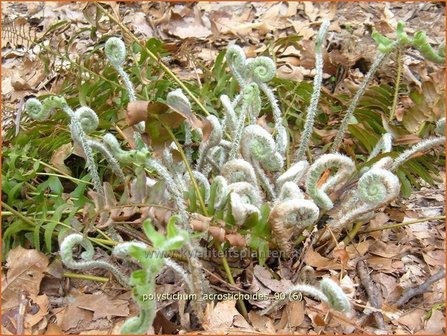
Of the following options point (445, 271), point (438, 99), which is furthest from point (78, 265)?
point (438, 99)

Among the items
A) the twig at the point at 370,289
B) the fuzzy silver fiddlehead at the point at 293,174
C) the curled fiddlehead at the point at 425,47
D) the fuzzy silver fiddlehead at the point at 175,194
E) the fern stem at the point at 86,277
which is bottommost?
the fern stem at the point at 86,277

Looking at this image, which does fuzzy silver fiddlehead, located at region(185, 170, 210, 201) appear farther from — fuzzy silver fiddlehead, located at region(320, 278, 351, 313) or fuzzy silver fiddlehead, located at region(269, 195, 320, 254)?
fuzzy silver fiddlehead, located at region(320, 278, 351, 313)

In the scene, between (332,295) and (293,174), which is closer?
(332,295)

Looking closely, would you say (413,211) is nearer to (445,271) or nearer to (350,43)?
(445,271)

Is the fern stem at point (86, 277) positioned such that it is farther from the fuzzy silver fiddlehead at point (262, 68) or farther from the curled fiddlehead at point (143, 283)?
the fuzzy silver fiddlehead at point (262, 68)

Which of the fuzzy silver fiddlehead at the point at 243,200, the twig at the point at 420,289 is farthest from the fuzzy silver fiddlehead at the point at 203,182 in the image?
the twig at the point at 420,289

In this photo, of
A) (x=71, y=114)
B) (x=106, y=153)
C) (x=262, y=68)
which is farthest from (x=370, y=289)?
(x=71, y=114)

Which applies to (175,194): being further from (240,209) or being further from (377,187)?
(377,187)
